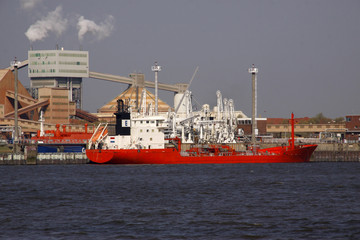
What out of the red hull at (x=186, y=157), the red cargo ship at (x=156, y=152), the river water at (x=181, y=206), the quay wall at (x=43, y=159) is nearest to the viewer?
the river water at (x=181, y=206)

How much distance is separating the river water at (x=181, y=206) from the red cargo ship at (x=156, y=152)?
19.1m

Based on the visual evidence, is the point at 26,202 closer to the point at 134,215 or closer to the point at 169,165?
the point at 134,215

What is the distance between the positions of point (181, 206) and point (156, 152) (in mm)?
46739

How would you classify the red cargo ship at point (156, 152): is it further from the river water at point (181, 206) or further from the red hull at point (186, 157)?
the river water at point (181, 206)

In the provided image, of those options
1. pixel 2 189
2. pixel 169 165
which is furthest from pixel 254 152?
pixel 2 189

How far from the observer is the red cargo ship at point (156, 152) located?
298 ft

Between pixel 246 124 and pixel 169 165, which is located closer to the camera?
pixel 169 165

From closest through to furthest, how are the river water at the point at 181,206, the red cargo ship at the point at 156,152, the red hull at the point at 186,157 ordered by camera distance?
1. the river water at the point at 181,206
2. the red hull at the point at 186,157
3. the red cargo ship at the point at 156,152

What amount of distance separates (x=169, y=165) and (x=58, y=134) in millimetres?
24767

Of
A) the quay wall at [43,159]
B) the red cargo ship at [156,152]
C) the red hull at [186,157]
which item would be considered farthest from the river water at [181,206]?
the quay wall at [43,159]

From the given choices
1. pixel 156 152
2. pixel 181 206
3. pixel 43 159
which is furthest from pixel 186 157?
pixel 181 206

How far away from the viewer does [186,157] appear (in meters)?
93.6

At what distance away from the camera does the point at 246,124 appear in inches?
5999

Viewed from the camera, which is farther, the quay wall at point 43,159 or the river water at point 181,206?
the quay wall at point 43,159
